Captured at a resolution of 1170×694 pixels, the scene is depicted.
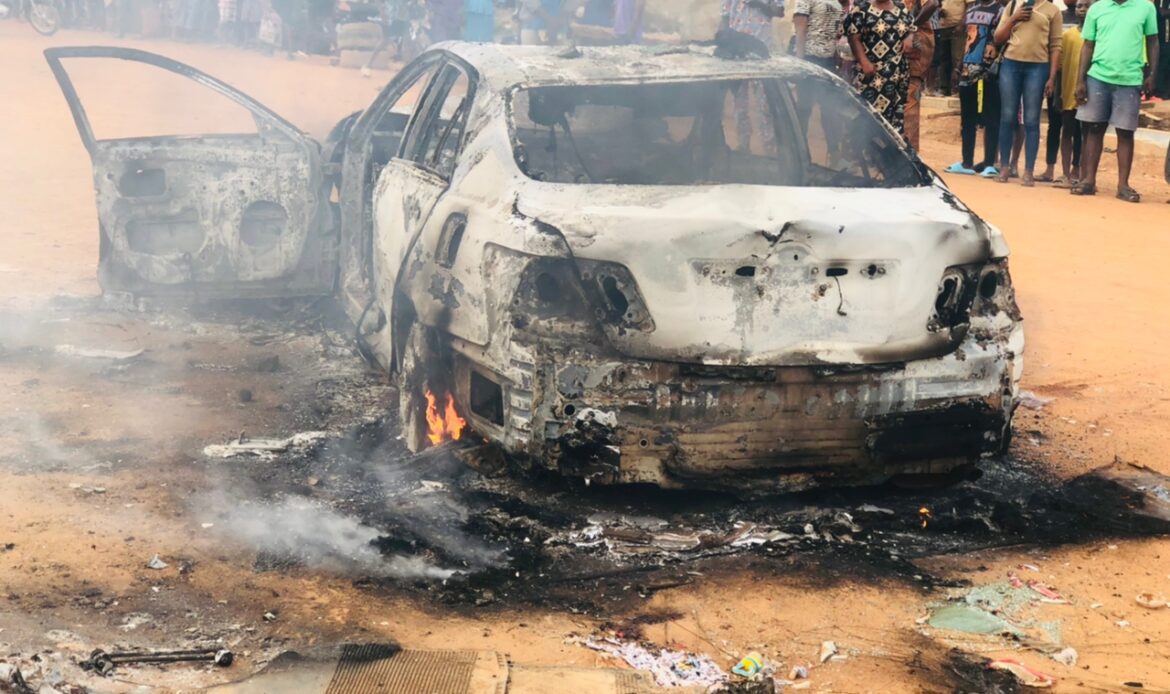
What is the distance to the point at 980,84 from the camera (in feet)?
49.8

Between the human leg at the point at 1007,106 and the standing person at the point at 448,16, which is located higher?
the standing person at the point at 448,16

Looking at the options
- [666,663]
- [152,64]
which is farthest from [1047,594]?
[152,64]

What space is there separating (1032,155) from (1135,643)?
11.5m

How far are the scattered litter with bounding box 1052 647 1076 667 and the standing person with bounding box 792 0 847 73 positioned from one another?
28.0ft

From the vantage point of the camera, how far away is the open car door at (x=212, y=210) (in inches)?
302

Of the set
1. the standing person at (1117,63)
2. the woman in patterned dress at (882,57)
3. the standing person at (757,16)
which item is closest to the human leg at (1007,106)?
the standing person at (1117,63)

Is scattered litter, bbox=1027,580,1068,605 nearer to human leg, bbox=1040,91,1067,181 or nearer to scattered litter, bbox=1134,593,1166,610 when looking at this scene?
scattered litter, bbox=1134,593,1166,610

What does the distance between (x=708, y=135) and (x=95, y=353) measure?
141 inches

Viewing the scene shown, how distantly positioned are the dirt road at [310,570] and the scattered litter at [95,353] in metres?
0.07

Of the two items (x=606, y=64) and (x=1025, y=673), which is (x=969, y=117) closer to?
(x=606, y=64)

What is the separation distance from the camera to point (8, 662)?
377 cm

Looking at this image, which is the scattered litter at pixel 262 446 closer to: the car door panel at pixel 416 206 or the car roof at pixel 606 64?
the car door panel at pixel 416 206

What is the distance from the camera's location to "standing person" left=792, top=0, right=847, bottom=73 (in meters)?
12.0

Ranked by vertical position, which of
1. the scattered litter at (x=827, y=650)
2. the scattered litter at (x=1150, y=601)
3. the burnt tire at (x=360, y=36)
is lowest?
the scattered litter at (x=1150, y=601)
